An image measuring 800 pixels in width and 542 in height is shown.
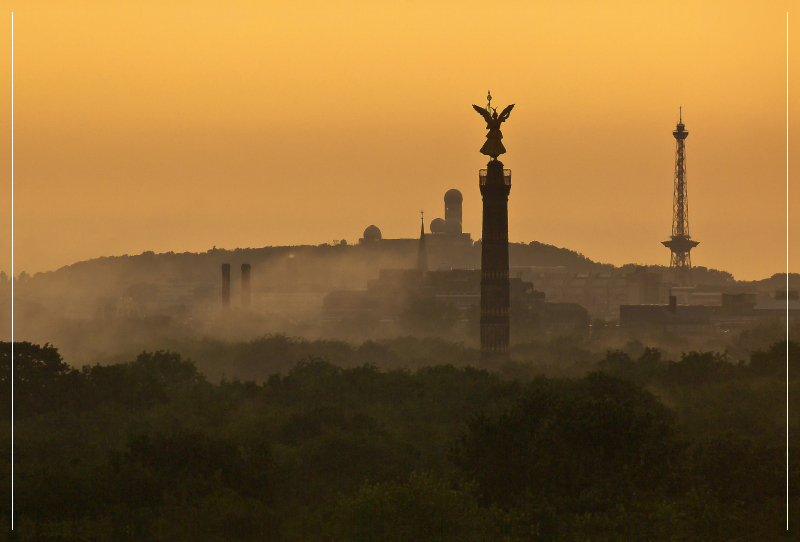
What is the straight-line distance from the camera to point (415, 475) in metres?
37.4

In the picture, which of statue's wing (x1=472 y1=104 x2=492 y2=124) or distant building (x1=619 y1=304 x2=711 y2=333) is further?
distant building (x1=619 y1=304 x2=711 y2=333)

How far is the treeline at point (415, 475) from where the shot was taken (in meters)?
36.4

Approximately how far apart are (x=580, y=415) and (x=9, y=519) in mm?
19112

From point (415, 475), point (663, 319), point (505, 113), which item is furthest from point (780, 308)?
point (415, 475)

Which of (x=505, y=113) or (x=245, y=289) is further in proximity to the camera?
(x=245, y=289)

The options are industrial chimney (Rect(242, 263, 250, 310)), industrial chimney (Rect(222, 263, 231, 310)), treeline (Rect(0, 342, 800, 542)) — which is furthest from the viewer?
industrial chimney (Rect(242, 263, 250, 310))

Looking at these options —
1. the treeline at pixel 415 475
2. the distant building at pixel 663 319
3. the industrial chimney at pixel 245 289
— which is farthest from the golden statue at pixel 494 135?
the industrial chimney at pixel 245 289

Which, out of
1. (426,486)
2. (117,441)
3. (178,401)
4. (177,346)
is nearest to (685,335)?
(177,346)

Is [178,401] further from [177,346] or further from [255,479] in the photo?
[177,346]

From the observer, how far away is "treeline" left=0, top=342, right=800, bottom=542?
36.4 m

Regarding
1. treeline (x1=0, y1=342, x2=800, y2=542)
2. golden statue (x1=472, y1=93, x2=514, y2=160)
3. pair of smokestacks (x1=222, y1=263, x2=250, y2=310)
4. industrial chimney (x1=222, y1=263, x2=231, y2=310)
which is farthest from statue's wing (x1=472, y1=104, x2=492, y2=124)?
pair of smokestacks (x1=222, y1=263, x2=250, y2=310)

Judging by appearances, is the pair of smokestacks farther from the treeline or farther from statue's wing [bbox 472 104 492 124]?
the treeline

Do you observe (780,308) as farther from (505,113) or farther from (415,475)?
(415,475)

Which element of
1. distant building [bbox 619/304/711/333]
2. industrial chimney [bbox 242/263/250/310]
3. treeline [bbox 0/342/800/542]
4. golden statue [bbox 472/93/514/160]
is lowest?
treeline [bbox 0/342/800/542]
